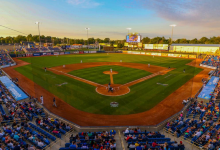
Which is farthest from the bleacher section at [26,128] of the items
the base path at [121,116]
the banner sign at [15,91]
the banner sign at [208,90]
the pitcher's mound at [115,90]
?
the banner sign at [208,90]

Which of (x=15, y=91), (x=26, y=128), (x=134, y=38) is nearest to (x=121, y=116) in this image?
(x=26, y=128)

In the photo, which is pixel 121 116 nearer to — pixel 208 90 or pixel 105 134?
pixel 105 134

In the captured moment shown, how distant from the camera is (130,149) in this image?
1029 cm

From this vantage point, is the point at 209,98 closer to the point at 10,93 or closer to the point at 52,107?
the point at 52,107

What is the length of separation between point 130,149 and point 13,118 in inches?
463

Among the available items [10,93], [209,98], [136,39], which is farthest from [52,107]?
[136,39]

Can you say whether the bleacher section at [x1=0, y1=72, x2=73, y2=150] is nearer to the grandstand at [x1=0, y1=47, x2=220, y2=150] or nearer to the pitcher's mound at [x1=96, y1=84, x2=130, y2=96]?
the grandstand at [x1=0, y1=47, x2=220, y2=150]

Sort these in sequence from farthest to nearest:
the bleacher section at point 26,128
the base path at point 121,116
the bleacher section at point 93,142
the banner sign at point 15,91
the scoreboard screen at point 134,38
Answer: the scoreboard screen at point 134,38 < the banner sign at point 15,91 < the base path at point 121,116 < the bleacher section at point 26,128 < the bleacher section at point 93,142

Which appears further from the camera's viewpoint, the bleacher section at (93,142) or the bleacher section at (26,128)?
the bleacher section at (26,128)

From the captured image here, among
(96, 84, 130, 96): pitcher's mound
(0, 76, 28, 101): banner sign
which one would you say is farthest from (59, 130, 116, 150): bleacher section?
(0, 76, 28, 101): banner sign

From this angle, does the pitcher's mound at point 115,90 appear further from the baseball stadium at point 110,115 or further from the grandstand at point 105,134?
the grandstand at point 105,134

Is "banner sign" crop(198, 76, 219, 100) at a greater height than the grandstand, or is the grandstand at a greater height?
"banner sign" crop(198, 76, 219, 100)

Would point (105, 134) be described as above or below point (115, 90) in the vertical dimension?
below

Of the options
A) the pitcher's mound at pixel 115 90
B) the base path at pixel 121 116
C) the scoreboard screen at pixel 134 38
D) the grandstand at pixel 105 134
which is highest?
the scoreboard screen at pixel 134 38
